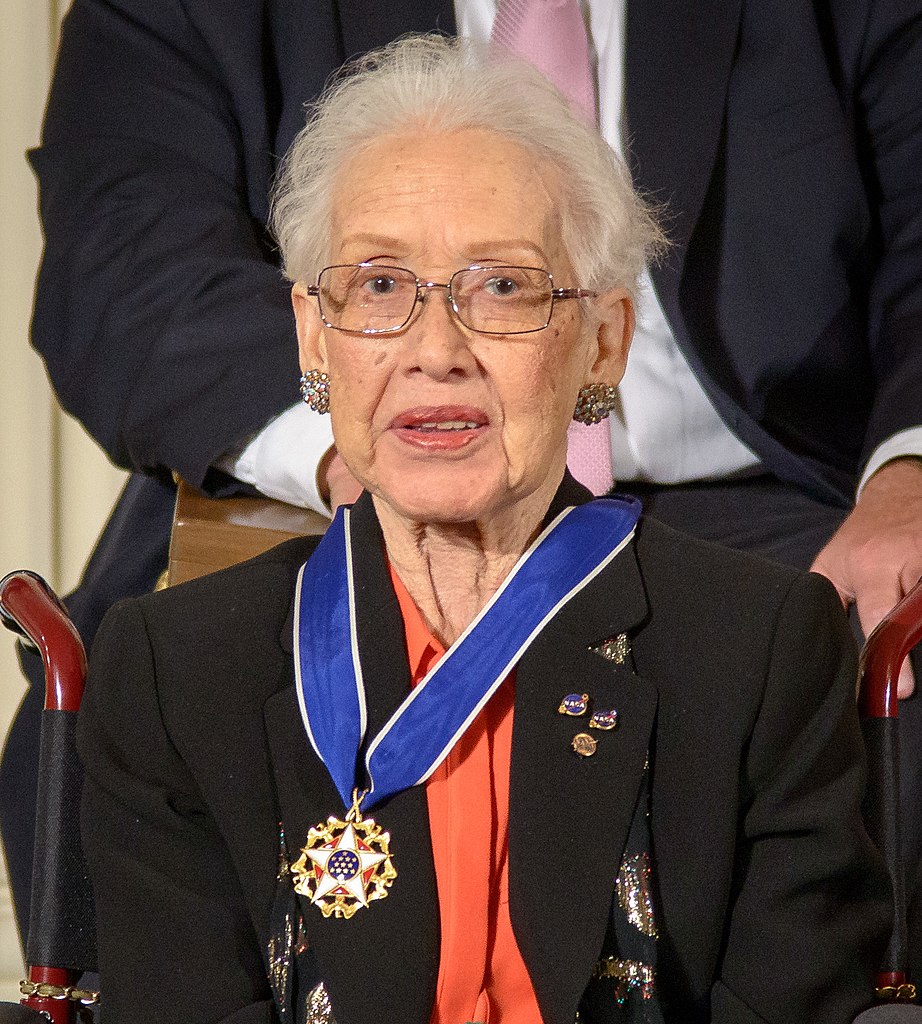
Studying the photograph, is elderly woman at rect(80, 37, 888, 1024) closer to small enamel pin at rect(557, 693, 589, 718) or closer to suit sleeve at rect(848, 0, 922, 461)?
small enamel pin at rect(557, 693, 589, 718)

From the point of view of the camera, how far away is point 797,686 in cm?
152

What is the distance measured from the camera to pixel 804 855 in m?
1.50

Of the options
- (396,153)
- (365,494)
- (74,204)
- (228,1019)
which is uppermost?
(396,153)

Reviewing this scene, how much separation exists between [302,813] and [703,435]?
1.13 m

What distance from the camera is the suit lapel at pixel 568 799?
4.74ft

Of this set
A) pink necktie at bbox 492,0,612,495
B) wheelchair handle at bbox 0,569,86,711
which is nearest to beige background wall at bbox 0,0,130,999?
pink necktie at bbox 492,0,612,495

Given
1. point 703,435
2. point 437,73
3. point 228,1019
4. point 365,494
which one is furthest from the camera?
point 703,435

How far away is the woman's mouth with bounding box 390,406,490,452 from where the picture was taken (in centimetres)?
152

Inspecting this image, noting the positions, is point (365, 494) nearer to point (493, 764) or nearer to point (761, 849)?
point (493, 764)

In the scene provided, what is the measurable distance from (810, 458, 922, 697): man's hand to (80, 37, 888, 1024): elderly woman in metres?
0.53

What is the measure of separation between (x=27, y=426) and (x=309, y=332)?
149 centimetres

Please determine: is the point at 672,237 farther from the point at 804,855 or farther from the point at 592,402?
the point at 804,855

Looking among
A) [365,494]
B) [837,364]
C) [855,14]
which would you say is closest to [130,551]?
[365,494]

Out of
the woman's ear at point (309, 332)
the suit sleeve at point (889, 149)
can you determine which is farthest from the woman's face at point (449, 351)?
the suit sleeve at point (889, 149)
